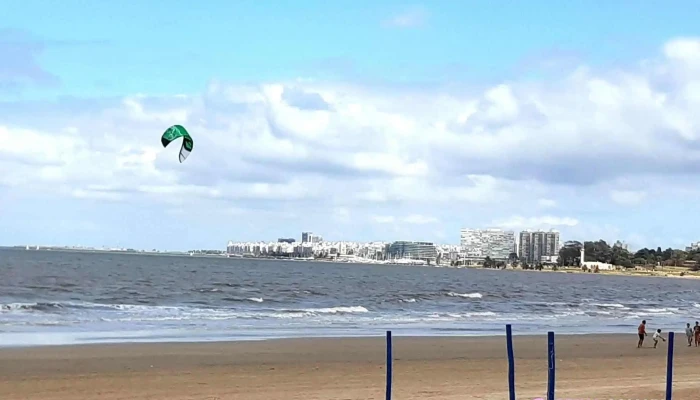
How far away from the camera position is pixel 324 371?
19938mm

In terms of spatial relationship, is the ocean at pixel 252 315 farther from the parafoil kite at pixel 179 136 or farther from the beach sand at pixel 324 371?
the parafoil kite at pixel 179 136

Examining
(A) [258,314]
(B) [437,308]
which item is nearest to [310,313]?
(A) [258,314]

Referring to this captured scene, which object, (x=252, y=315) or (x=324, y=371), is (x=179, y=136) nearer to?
(x=324, y=371)

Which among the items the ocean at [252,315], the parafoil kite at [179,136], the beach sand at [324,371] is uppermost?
the parafoil kite at [179,136]

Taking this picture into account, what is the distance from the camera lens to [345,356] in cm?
2334

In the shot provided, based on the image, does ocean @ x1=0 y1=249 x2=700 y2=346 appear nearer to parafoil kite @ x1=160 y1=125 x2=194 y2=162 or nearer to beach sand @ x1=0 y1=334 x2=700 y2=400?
beach sand @ x1=0 y1=334 x2=700 y2=400

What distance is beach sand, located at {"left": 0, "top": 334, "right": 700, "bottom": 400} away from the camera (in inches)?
638

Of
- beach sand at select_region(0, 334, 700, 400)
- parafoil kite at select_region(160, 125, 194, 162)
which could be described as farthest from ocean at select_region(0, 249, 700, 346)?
parafoil kite at select_region(160, 125, 194, 162)

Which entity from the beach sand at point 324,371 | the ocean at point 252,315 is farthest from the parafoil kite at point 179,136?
the ocean at point 252,315

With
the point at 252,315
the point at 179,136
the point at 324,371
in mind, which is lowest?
the point at 252,315

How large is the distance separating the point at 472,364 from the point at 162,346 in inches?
336

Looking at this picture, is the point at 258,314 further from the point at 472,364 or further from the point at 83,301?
the point at 472,364

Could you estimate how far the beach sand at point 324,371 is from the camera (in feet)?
53.2

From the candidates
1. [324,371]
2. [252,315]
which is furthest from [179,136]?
[252,315]
